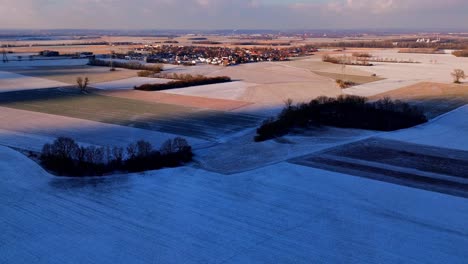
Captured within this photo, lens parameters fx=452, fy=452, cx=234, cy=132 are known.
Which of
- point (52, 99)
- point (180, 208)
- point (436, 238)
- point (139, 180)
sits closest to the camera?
point (436, 238)

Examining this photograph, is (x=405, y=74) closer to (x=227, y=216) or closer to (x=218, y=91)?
(x=218, y=91)

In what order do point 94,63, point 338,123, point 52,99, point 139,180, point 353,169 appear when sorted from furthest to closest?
point 94,63, point 52,99, point 338,123, point 353,169, point 139,180

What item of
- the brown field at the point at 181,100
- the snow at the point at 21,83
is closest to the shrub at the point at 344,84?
the brown field at the point at 181,100

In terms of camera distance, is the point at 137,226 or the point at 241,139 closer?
the point at 137,226

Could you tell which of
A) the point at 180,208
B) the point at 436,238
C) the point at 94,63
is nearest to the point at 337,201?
the point at 436,238

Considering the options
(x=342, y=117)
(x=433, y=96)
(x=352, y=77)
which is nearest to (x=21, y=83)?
(x=342, y=117)

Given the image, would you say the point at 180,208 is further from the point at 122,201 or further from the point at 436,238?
the point at 436,238

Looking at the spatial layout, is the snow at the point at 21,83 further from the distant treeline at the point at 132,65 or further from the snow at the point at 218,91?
the distant treeline at the point at 132,65
